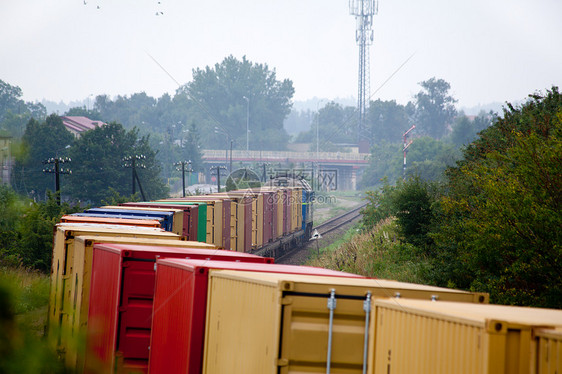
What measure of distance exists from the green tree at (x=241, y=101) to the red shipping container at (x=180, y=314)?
130416 mm

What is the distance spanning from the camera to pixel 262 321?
5980 millimetres

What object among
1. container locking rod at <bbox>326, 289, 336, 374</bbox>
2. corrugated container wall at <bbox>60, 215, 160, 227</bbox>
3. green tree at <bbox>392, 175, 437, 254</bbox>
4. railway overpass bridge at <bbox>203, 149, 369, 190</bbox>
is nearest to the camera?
container locking rod at <bbox>326, 289, 336, 374</bbox>

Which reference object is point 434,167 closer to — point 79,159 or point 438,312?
point 79,159

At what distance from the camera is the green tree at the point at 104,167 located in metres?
67.3

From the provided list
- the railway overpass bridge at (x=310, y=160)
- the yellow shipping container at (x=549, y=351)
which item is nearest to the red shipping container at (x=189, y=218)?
the yellow shipping container at (x=549, y=351)

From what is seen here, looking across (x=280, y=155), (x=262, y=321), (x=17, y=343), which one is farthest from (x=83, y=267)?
(x=280, y=155)

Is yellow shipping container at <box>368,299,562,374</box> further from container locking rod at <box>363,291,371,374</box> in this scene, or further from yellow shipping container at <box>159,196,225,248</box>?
yellow shipping container at <box>159,196,225,248</box>

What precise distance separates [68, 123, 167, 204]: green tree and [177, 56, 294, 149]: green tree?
220 ft

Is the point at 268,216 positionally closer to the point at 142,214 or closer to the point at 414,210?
the point at 414,210

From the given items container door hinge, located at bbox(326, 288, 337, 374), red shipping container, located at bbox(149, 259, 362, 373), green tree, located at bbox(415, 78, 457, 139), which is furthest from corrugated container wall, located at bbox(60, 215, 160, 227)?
green tree, located at bbox(415, 78, 457, 139)

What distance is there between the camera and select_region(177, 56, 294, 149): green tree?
14000cm

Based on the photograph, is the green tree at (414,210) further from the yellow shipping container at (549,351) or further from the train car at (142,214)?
the yellow shipping container at (549,351)

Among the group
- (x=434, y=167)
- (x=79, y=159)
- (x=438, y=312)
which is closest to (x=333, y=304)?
(x=438, y=312)

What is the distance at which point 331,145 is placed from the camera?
15700cm
